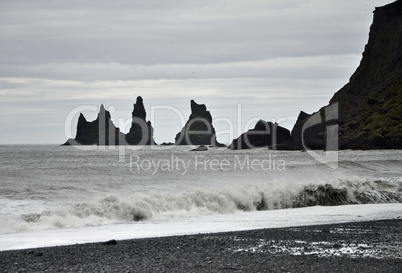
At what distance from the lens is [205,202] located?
79.0 ft

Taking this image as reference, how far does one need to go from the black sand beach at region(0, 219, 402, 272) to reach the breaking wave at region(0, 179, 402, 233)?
6.31 meters

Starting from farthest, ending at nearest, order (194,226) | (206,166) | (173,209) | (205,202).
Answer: (206,166), (205,202), (173,209), (194,226)

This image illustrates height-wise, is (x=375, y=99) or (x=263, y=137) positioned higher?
(x=375, y=99)

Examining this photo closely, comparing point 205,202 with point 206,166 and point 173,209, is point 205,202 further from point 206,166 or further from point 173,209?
point 206,166

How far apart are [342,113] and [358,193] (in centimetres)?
14828

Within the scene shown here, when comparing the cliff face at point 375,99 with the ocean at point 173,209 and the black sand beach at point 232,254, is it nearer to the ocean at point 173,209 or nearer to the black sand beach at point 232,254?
the ocean at point 173,209

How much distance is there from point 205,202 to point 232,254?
12502 millimetres

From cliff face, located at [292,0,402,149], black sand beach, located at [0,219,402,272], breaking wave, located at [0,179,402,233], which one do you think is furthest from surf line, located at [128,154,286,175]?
cliff face, located at [292,0,402,149]

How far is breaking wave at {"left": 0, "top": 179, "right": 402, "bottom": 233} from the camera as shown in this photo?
19094 mm

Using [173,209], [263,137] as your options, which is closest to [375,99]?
[263,137]

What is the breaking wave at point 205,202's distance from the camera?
19094 millimetres

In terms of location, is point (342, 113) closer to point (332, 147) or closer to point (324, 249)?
point (332, 147)

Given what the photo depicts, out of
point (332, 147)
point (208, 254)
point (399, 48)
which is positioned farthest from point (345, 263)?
point (399, 48)

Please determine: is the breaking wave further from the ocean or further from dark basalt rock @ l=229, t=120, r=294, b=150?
dark basalt rock @ l=229, t=120, r=294, b=150
